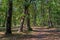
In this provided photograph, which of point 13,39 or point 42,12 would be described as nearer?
point 13,39

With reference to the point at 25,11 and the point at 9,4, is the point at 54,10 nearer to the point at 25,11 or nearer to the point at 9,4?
the point at 25,11

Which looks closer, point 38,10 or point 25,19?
point 25,19

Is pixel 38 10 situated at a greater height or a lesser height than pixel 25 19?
greater

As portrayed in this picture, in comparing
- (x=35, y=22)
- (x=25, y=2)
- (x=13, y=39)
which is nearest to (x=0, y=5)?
(x=25, y=2)

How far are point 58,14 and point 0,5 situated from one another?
696 inches

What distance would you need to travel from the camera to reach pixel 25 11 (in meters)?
23.2

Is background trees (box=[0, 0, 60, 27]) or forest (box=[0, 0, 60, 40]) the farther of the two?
background trees (box=[0, 0, 60, 27])

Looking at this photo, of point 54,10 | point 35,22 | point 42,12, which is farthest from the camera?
point 35,22

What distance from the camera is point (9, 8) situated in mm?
19562

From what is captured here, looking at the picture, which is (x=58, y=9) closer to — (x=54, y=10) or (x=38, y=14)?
(x=54, y=10)

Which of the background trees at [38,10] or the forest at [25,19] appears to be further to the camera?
the background trees at [38,10]

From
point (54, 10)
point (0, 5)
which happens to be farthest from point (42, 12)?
point (0, 5)

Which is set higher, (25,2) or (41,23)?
(25,2)

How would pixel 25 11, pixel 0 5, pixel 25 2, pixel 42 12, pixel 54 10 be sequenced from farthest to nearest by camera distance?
pixel 42 12
pixel 54 10
pixel 0 5
pixel 25 11
pixel 25 2
